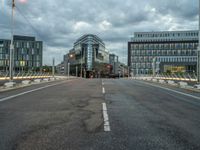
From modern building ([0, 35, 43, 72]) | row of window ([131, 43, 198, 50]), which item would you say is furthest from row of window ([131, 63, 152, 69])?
modern building ([0, 35, 43, 72])

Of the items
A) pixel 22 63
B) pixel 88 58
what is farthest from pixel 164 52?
pixel 22 63

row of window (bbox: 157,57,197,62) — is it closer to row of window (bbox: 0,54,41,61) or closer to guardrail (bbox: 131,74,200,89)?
row of window (bbox: 0,54,41,61)

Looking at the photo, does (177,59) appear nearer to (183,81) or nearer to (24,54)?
(24,54)

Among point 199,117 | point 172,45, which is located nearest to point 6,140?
point 199,117

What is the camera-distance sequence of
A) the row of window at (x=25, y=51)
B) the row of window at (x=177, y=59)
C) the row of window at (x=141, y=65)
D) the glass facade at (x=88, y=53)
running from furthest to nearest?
the row of window at (x=141, y=65)
the row of window at (x=177, y=59)
the glass facade at (x=88, y=53)
the row of window at (x=25, y=51)

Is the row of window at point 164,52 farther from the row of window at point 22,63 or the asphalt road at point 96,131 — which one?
the asphalt road at point 96,131

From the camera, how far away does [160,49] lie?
4936 inches

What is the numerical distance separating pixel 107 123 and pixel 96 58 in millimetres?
121160

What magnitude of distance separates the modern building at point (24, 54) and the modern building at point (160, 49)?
56985 millimetres

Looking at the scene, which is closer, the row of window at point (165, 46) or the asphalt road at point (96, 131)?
the asphalt road at point (96, 131)

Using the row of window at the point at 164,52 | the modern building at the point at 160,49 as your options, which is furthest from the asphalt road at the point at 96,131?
the row of window at the point at 164,52

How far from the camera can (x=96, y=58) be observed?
412 ft

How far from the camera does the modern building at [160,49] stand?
4820 inches

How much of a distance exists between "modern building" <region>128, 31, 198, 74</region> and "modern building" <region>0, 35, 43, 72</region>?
57.0 m
